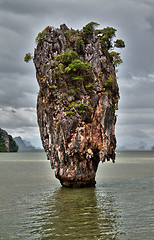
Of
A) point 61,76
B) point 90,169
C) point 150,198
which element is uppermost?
point 61,76

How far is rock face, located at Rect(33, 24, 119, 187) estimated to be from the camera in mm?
25641

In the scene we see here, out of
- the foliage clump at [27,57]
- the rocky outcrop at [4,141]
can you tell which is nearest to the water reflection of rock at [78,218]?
the foliage clump at [27,57]

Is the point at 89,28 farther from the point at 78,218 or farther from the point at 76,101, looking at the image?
the point at 78,218

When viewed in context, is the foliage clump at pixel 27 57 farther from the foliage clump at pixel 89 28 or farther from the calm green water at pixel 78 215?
the calm green water at pixel 78 215

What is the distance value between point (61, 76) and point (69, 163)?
817cm

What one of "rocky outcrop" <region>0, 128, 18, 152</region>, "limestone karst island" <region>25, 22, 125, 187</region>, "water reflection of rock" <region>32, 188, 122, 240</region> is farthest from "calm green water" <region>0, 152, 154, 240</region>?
"rocky outcrop" <region>0, 128, 18, 152</region>

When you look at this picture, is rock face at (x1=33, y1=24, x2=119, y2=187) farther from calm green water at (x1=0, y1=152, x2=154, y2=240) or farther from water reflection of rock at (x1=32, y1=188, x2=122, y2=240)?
water reflection of rock at (x1=32, y1=188, x2=122, y2=240)

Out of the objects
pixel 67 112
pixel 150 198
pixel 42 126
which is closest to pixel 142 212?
pixel 150 198

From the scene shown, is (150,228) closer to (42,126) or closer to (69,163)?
(69,163)

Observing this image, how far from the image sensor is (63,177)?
26.4 metres

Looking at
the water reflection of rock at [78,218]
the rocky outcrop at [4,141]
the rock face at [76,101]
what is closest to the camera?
the water reflection of rock at [78,218]

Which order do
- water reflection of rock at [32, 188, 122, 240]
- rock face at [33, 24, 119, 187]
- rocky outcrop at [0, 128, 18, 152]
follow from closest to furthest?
1. water reflection of rock at [32, 188, 122, 240]
2. rock face at [33, 24, 119, 187]
3. rocky outcrop at [0, 128, 18, 152]

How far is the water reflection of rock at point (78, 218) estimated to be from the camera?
12.5m

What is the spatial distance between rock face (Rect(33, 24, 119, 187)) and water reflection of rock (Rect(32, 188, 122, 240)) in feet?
13.6
